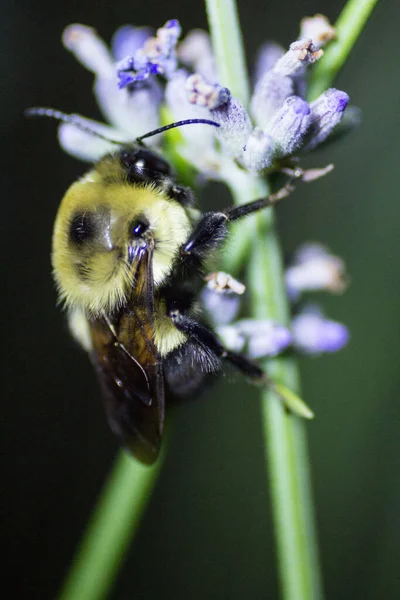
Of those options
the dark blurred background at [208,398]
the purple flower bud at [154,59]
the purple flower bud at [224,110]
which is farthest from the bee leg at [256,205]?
the dark blurred background at [208,398]

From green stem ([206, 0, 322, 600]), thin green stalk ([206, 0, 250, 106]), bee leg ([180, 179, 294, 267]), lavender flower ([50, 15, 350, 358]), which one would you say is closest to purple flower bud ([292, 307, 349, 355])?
lavender flower ([50, 15, 350, 358])

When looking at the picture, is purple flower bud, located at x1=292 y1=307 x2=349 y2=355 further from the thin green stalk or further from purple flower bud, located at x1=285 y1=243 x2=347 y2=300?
the thin green stalk

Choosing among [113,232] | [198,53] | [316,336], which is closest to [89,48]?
[198,53]

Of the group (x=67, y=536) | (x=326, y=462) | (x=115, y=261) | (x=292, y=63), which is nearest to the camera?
(x=292, y=63)

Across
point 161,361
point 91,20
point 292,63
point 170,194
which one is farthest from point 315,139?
point 91,20

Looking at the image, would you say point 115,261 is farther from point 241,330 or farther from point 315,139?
point 315,139

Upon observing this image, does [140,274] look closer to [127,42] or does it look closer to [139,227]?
[139,227]
